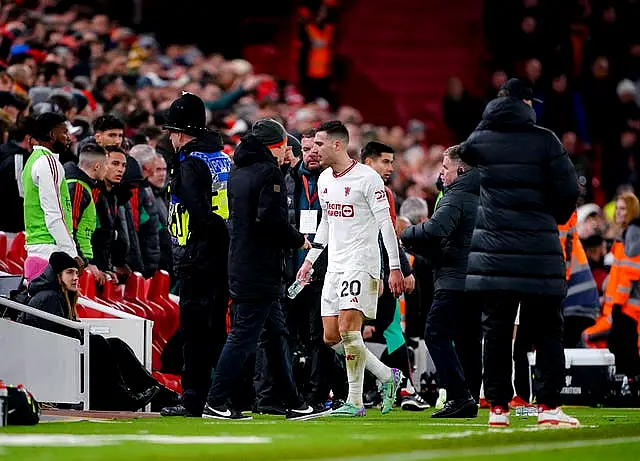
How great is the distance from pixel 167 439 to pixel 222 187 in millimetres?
3235

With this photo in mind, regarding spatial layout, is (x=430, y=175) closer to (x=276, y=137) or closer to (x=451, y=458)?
(x=276, y=137)

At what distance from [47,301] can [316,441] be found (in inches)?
152

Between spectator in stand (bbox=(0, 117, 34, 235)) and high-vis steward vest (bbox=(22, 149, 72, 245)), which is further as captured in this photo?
spectator in stand (bbox=(0, 117, 34, 235))

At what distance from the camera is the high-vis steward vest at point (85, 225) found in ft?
42.8

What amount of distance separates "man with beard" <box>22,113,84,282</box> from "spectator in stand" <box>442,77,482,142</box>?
15448mm

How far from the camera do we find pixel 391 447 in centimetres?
813

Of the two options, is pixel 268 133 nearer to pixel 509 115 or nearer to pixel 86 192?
pixel 509 115

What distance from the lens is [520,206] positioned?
992 centimetres

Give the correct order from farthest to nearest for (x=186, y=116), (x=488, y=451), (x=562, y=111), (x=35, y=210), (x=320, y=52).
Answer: (x=320, y=52) < (x=562, y=111) < (x=35, y=210) < (x=186, y=116) < (x=488, y=451)

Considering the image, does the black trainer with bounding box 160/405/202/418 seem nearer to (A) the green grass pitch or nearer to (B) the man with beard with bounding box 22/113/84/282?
(A) the green grass pitch

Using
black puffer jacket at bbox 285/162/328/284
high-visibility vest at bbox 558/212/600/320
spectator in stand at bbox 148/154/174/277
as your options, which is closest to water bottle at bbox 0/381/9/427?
black puffer jacket at bbox 285/162/328/284

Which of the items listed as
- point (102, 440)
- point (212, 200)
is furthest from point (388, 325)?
point (102, 440)

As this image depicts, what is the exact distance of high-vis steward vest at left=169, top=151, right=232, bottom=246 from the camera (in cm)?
1138

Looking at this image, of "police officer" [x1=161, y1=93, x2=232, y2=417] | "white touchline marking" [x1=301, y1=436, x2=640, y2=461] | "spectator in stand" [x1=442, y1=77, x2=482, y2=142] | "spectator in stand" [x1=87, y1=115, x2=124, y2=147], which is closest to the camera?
"white touchline marking" [x1=301, y1=436, x2=640, y2=461]
